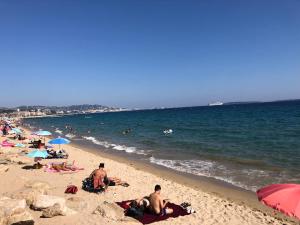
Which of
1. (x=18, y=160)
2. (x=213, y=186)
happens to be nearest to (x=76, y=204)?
(x=213, y=186)

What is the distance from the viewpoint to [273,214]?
11.5m

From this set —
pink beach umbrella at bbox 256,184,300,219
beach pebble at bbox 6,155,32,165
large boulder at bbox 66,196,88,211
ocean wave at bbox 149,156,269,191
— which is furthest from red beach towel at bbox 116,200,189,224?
beach pebble at bbox 6,155,32,165

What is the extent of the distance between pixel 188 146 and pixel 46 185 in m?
19.2

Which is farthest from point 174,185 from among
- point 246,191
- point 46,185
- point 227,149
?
point 227,149

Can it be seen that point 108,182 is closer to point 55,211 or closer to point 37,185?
point 37,185

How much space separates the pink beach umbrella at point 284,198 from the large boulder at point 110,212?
485 cm

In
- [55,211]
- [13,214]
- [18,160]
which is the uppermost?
[13,214]

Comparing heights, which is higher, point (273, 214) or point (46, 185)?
point (46, 185)

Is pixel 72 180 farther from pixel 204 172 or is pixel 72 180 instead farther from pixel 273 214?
pixel 273 214

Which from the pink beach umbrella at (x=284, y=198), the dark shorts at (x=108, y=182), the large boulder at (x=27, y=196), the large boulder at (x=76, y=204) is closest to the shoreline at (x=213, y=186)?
the dark shorts at (x=108, y=182)

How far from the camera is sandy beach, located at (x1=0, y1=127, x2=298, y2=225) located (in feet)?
32.3

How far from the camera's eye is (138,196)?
43.0 feet

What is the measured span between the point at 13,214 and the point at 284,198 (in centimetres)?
616

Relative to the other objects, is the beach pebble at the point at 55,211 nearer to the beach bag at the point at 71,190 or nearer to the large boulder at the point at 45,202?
the large boulder at the point at 45,202
